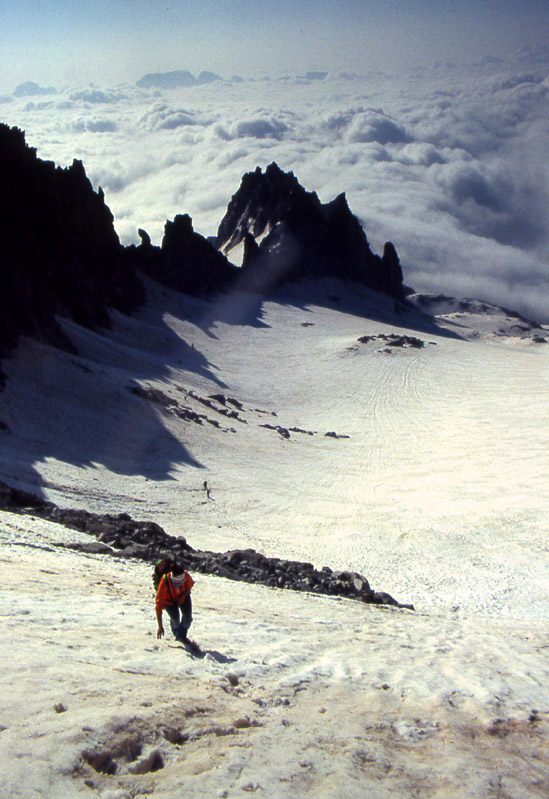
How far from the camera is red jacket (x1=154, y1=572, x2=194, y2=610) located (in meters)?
8.82

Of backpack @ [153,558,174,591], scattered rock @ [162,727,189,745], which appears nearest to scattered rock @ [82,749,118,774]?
scattered rock @ [162,727,189,745]

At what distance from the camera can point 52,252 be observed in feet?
176

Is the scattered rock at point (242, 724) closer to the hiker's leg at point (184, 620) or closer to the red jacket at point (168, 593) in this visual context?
the hiker's leg at point (184, 620)

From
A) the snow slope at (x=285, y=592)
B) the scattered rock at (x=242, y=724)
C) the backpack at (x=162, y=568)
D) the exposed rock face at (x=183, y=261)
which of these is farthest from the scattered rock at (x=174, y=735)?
the exposed rock face at (x=183, y=261)

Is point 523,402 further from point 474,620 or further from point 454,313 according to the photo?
point 454,313

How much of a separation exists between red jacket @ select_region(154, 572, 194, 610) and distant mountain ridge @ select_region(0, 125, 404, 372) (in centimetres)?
2556

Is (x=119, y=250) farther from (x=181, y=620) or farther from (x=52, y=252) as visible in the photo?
(x=181, y=620)

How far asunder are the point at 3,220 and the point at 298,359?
32.3 meters

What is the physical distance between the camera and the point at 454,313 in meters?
138

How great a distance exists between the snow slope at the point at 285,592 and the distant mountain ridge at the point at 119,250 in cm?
550

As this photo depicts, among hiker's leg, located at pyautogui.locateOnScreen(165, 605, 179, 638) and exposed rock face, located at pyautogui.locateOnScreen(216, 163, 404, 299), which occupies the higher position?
exposed rock face, located at pyautogui.locateOnScreen(216, 163, 404, 299)

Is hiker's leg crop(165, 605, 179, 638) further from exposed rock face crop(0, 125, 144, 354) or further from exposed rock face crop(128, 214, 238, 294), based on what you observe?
exposed rock face crop(128, 214, 238, 294)

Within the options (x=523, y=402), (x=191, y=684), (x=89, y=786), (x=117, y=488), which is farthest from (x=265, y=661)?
(x=523, y=402)

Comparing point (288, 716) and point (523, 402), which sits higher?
point (523, 402)
